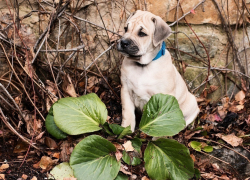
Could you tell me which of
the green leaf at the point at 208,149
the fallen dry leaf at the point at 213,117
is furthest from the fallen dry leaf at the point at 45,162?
the fallen dry leaf at the point at 213,117

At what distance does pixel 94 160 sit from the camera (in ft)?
9.11

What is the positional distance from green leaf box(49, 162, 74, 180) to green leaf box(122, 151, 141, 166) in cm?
55

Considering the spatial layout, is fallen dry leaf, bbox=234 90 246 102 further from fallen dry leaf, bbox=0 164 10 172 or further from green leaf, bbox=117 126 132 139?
fallen dry leaf, bbox=0 164 10 172

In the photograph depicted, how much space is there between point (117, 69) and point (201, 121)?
4.61 feet

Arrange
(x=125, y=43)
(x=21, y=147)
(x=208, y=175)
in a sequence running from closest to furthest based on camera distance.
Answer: (x=125, y=43) → (x=21, y=147) → (x=208, y=175)

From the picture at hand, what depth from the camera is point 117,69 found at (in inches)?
163

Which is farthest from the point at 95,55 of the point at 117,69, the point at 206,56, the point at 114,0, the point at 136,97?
the point at 206,56

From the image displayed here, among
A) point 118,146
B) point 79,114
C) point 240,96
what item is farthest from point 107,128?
point 240,96

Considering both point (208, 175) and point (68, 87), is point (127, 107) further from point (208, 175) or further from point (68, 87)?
point (208, 175)

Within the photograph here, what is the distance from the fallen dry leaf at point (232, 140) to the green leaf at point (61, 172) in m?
2.02

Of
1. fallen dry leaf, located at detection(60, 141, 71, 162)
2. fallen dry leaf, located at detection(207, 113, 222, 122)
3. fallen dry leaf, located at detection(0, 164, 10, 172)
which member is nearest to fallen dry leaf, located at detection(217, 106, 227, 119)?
fallen dry leaf, located at detection(207, 113, 222, 122)

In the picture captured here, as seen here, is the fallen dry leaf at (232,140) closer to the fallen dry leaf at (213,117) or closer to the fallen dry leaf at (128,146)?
the fallen dry leaf at (213,117)

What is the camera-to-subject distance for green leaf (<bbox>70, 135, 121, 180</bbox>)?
2.71m

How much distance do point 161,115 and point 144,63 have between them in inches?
23.5
